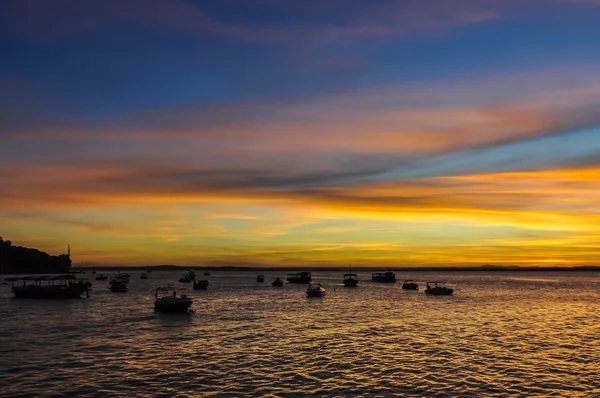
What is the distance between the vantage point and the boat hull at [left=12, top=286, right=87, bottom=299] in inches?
4764

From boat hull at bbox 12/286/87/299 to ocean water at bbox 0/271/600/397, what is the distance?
39.6 meters

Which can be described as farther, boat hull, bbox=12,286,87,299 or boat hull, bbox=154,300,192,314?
boat hull, bbox=12,286,87,299

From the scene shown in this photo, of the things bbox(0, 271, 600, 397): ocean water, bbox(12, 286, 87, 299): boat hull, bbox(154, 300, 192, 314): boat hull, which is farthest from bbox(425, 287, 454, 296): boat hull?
bbox(12, 286, 87, 299): boat hull

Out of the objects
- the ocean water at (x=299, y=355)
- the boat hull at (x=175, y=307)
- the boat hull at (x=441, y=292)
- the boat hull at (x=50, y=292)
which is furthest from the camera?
the boat hull at (x=441, y=292)

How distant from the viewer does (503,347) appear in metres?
51.7

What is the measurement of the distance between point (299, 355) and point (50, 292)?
9751 centimetres

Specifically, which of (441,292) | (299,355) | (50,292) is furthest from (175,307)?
(441,292)

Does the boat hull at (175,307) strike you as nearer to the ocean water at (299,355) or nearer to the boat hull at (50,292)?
the ocean water at (299,355)

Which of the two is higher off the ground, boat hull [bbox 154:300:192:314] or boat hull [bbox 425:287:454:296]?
boat hull [bbox 154:300:192:314]

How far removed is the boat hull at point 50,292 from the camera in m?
121

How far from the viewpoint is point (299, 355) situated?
47000mm

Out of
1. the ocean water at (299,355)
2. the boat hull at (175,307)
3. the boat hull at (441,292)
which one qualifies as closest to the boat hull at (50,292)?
the ocean water at (299,355)

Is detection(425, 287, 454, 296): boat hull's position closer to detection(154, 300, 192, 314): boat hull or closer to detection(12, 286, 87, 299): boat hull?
detection(154, 300, 192, 314): boat hull

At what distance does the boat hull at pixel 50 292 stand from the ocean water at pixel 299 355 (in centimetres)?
3961
